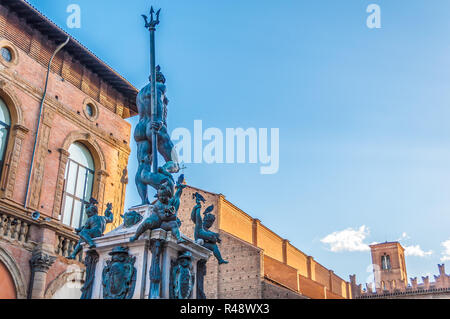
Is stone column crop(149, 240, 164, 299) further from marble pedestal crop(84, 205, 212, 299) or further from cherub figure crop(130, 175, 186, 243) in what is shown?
cherub figure crop(130, 175, 186, 243)

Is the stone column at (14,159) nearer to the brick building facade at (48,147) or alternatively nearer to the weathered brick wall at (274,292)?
the brick building facade at (48,147)

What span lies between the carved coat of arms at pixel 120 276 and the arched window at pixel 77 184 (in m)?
10.4

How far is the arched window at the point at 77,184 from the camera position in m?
16.4

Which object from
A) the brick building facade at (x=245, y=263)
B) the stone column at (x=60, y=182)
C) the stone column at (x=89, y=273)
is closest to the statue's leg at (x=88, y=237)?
the stone column at (x=89, y=273)

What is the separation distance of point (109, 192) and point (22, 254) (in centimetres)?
470

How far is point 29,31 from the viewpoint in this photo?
1605 centimetres

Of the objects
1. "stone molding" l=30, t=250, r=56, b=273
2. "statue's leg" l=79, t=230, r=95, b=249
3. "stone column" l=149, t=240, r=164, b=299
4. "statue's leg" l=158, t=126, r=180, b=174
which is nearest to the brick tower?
"stone molding" l=30, t=250, r=56, b=273

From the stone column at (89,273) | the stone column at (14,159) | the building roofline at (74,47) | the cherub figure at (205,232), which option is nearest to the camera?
the stone column at (89,273)

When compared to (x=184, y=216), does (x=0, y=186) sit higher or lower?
lower

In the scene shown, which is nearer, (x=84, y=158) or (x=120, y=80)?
(x=84, y=158)

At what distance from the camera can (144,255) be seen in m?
6.22

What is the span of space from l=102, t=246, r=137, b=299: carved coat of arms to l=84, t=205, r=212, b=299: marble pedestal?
0.06 m
